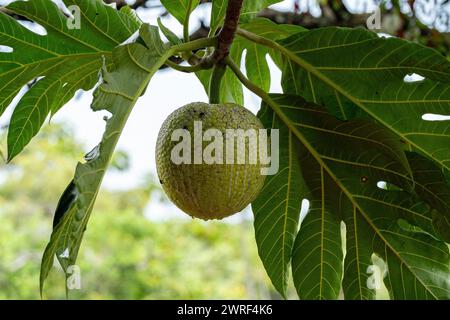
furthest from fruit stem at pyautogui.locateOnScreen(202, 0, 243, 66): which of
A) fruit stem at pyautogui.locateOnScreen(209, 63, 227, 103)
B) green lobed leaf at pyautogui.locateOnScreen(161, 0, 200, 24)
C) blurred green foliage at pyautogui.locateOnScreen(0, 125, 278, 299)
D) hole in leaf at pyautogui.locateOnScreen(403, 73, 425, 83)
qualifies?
blurred green foliage at pyautogui.locateOnScreen(0, 125, 278, 299)

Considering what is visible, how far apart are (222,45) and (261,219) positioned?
1.27ft

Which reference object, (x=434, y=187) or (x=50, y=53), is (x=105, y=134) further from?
(x=434, y=187)

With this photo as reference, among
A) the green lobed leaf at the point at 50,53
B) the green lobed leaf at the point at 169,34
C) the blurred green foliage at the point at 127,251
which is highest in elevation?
the blurred green foliage at the point at 127,251

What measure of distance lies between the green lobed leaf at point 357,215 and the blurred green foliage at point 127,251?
4.36 meters

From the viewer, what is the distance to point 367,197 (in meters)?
1.33

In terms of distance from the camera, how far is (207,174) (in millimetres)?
1101

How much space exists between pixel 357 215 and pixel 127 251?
536 centimetres

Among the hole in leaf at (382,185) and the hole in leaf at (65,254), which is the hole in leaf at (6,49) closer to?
the hole in leaf at (65,254)

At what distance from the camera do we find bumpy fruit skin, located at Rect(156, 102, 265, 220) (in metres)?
1.10

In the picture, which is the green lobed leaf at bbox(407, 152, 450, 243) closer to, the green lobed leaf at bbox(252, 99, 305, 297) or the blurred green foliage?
the green lobed leaf at bbox(252, 99, 305, 297)

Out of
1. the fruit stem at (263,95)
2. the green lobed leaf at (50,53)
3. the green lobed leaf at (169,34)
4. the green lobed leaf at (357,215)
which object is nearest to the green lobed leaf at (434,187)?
the green lobed leaf at (357,215)

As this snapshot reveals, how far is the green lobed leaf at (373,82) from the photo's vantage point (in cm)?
120

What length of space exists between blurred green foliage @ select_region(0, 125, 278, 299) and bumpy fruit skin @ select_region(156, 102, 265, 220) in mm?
4554
